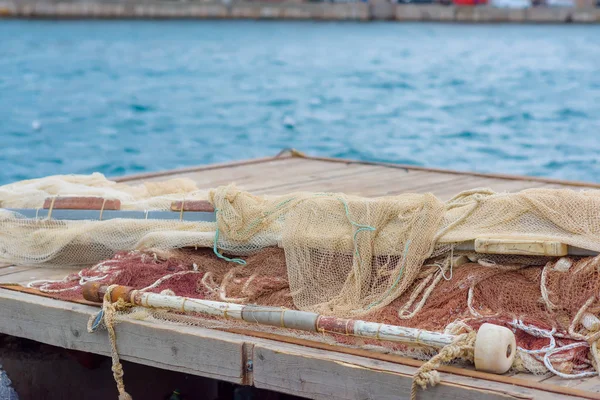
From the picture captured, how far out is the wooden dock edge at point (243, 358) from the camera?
10.3 ft

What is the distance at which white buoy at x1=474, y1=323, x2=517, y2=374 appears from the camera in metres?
3.15

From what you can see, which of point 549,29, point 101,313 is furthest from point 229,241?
point 549,29

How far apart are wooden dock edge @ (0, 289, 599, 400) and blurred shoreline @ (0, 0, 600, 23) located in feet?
178

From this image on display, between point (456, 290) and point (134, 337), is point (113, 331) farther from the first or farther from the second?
point (456, 290)

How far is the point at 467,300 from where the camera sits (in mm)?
3691

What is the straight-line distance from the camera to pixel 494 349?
3.14 metres

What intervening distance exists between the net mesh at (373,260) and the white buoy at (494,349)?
0.32 ft

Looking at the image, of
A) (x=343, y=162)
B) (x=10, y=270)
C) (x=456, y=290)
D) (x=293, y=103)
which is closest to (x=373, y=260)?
(x=456, y=290)

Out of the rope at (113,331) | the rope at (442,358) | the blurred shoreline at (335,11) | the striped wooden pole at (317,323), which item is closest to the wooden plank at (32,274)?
the striped wooden pole at (317,323)

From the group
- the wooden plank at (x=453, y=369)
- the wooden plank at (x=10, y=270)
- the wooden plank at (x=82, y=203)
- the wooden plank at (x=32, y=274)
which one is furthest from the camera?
the wooden plank at (x=82, y=203)

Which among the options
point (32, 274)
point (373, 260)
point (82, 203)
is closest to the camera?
point (373, 260)

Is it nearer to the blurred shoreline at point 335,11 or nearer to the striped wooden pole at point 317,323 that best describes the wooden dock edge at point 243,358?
the striped wooden pole at point 317,323

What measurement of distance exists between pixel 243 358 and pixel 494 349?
38.4 inches

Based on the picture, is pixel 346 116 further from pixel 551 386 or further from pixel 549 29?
pixel 549 29
